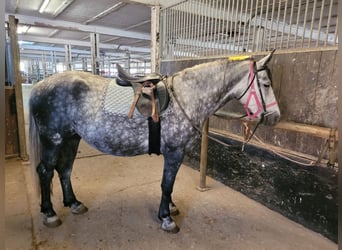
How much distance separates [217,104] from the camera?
172 cm

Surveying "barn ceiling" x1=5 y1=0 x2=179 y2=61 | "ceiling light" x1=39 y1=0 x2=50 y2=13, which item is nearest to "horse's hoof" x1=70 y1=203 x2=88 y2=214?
"barn ceiling" x1=5 y1=0 x2=179 y2=61

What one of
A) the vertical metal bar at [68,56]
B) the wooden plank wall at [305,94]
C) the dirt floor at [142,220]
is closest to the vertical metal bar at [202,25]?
the wooden plank wall at [305,94]

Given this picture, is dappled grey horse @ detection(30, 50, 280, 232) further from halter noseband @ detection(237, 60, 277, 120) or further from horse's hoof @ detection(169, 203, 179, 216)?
horse's hoof @ detection(169, 203, 179, 216)

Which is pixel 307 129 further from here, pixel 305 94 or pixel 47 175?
pixel 47 175

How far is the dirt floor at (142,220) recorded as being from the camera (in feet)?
5.44

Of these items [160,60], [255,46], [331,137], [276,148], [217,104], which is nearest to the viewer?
[331,137]

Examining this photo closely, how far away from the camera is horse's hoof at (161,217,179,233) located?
5.83 feet

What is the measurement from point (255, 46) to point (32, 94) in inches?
75.0

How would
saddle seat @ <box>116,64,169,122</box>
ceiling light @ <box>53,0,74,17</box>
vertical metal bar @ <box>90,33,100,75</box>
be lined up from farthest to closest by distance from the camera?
vertical metal bar @ <box>90,33,100,75</box>, ceiling light @ <box>53,0,74,17</box>, saddle seat @ <box>116,64,169,122</box>

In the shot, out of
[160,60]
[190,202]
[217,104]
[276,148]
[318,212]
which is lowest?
[190,202]

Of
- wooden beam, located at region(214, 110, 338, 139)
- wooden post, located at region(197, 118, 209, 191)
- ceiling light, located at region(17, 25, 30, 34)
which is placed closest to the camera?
wooden beam, located at region(214, 110, 338, 139)

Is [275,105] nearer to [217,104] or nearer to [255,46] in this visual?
[217,104]

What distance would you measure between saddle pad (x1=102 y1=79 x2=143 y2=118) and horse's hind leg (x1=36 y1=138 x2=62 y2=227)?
522 millimetres

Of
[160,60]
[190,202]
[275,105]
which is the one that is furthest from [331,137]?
[160,60]
